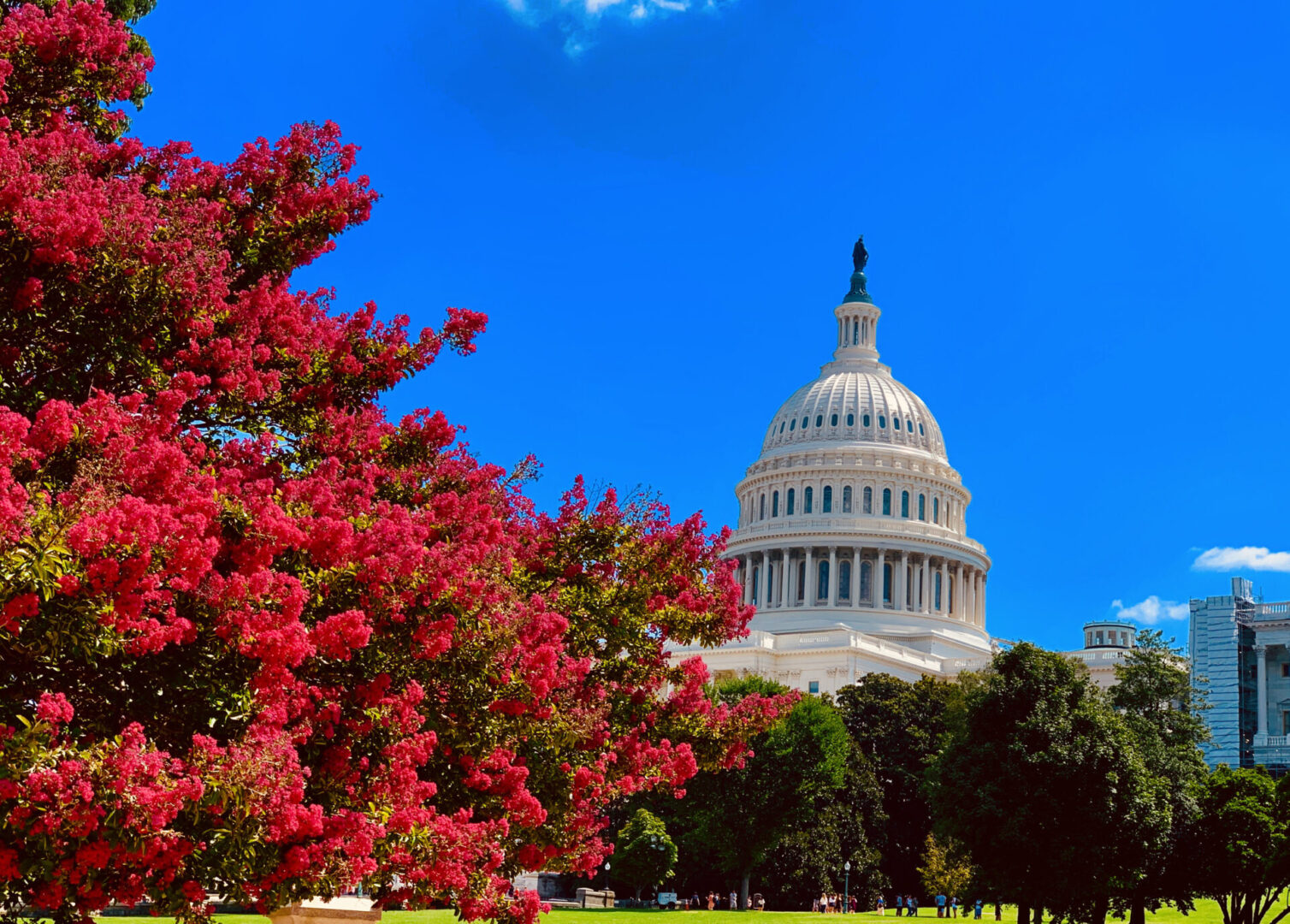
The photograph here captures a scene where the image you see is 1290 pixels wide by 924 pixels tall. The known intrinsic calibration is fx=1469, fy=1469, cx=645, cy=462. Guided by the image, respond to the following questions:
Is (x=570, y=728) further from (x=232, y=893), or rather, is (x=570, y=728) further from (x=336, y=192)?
(x=336, y=192)

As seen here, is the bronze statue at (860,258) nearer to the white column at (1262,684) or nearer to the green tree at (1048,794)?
the white column at (1262,684)

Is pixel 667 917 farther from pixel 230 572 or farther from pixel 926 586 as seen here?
pixel 926 586

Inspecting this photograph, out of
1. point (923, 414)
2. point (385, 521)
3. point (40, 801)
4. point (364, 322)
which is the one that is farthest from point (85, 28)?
point (923, 414)

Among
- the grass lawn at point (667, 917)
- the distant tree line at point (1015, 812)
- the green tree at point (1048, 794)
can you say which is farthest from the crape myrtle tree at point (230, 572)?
the grass lawn at point (667, 917)

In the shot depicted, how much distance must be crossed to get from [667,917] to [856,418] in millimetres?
95882

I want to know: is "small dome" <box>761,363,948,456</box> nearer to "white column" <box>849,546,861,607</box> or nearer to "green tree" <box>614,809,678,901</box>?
"white column" <box>849,546,861,607</box>

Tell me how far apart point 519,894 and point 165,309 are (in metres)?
8.22

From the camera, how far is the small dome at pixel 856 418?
15088cm

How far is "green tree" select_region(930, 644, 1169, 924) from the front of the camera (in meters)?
39.6

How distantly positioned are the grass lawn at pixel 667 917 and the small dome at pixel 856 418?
7843cm

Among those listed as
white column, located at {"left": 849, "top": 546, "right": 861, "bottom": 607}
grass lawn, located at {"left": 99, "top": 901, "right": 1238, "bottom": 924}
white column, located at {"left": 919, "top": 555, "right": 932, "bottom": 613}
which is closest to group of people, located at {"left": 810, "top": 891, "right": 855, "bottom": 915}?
grass lawn, located at {"left": 99, "top": 901, "right": 1238, "bottom": 924}

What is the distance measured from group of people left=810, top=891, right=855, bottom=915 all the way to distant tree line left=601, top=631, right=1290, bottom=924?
1.70 ft

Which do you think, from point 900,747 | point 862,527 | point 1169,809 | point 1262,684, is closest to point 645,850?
point 900,747

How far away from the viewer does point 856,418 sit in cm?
15150
